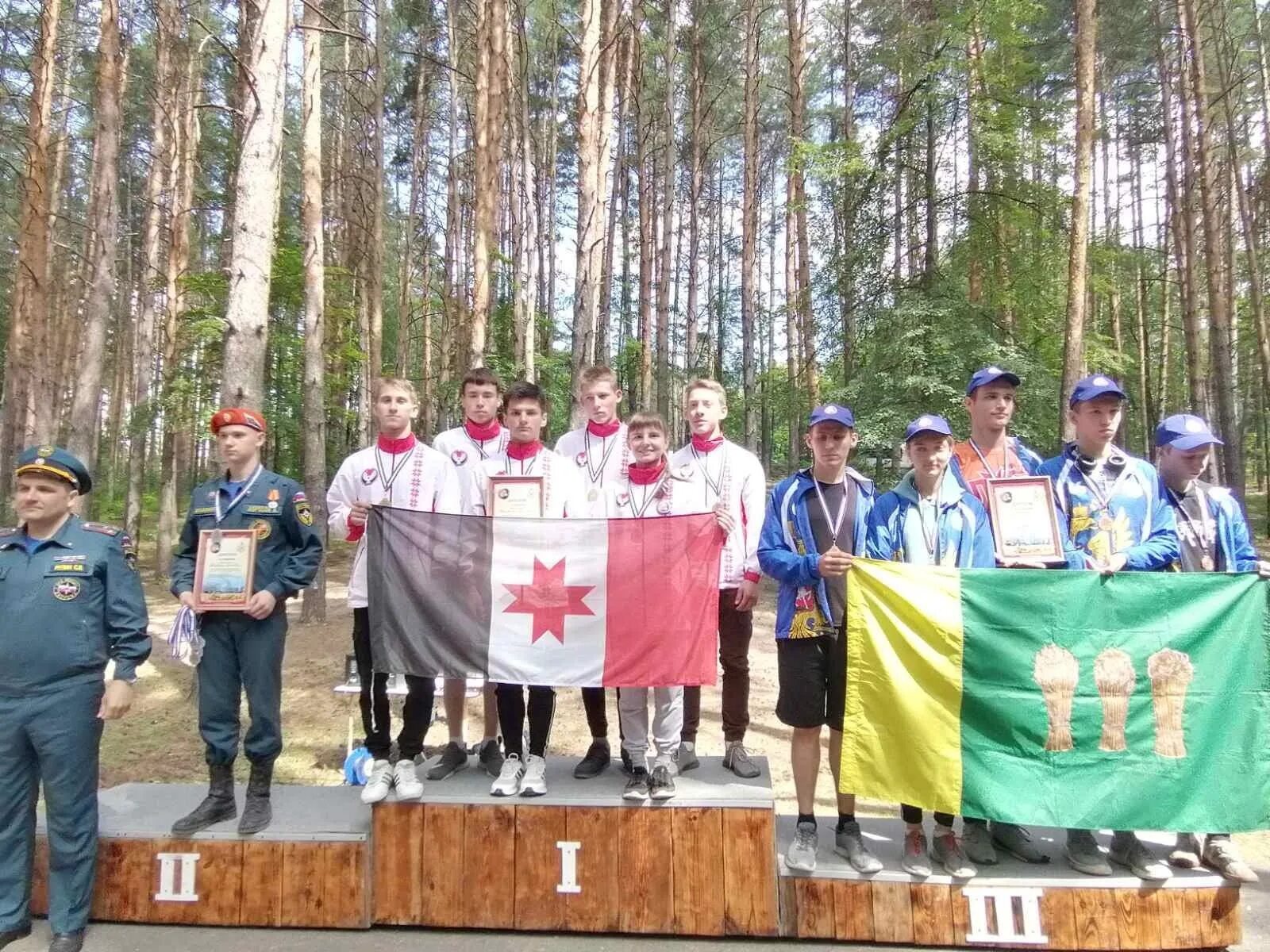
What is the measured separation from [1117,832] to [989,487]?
169cm

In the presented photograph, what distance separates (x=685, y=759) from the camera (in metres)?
3.75

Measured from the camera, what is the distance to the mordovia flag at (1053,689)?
3.17 m

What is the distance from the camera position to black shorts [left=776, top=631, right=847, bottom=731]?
3252 mm

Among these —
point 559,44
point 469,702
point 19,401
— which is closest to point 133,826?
point 469,702

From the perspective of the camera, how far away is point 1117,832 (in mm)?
3314

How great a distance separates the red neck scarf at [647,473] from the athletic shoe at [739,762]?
1.46 metres

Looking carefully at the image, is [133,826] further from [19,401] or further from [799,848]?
[19,401]

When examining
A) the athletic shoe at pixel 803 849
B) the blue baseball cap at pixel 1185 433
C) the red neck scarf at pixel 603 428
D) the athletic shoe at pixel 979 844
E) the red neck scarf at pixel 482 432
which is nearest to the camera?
the athletic shoe at pixel 803 849

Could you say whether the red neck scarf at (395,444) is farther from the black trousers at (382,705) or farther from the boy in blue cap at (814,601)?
the boy in blue cap at (814,601)

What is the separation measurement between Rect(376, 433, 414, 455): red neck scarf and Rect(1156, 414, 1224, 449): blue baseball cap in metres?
3.84

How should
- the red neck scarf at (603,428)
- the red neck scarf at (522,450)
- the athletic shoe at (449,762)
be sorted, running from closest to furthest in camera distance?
the athletic shoe at (449,762), the red neck scarf at (522,450), the red neck scarf at (603,428)

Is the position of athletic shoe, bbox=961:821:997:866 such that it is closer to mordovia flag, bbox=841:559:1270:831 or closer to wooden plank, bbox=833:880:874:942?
A: mordovia flag, bbox=841:559:1270:831

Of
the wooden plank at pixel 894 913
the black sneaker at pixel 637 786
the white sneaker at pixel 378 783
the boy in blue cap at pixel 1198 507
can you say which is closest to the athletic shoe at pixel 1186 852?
the boy in blue cap at pixel 1198 507

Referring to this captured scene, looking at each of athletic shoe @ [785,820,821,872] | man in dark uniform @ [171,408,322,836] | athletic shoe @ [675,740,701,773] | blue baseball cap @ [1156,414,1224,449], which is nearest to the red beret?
man in dark uniform @ [171,408,322,836]
